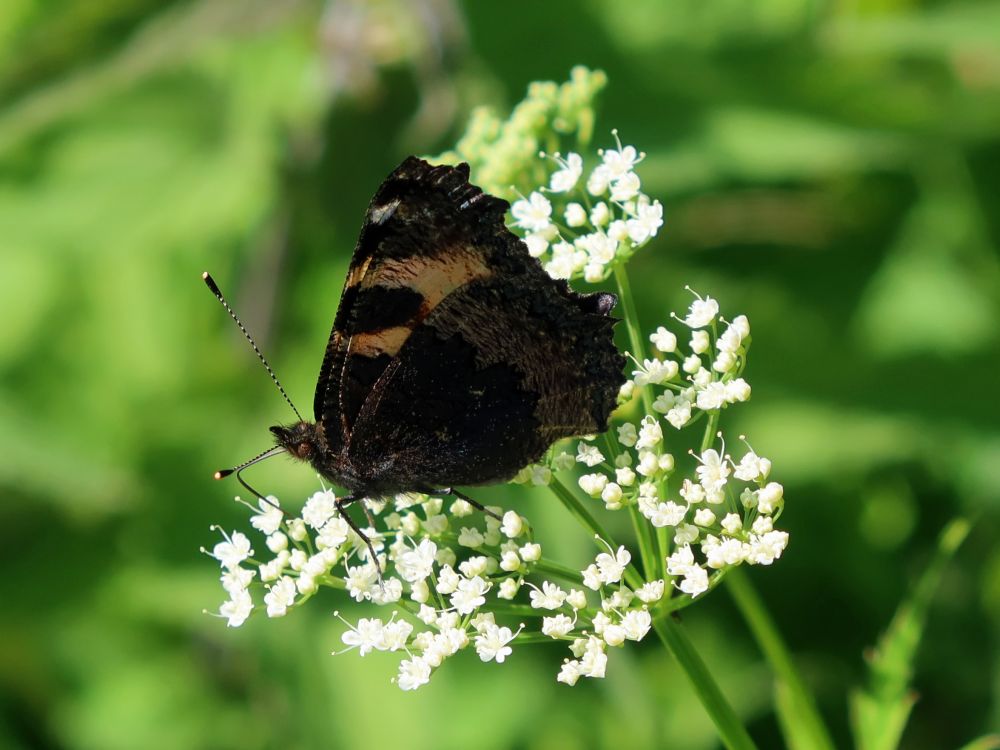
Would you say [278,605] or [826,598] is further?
→ [826,598]

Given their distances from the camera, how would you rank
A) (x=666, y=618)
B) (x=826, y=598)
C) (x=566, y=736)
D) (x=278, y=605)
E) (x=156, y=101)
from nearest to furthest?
(x=666, y=618), (x=278, y=605), (x=566, y=736), (x=826, y=598), (x=156, y=101)

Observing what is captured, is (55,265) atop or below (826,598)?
atop

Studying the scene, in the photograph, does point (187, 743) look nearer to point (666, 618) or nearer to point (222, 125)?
point (222, 125)

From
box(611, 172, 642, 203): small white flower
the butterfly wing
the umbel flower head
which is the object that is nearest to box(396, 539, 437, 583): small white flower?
the umbel flower head

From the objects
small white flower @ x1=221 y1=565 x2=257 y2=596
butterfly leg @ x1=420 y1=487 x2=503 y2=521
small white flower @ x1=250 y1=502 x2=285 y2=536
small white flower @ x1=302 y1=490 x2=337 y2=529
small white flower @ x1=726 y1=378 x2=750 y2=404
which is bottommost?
small white flower @ x1=726 y1=378 x2=750 y2=404

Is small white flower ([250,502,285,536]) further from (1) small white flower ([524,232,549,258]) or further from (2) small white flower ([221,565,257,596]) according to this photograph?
(1) small white flower ([524,232,549,258])

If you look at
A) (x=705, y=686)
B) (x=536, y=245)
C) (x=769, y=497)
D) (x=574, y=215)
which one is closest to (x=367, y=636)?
(x=705, y=686)

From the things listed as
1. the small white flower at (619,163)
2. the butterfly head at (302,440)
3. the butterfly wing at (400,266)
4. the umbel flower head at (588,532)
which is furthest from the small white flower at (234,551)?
the small white flower at (619,163)

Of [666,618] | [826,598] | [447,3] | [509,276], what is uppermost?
[447,3]

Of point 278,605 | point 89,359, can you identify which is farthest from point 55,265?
point 278,605
